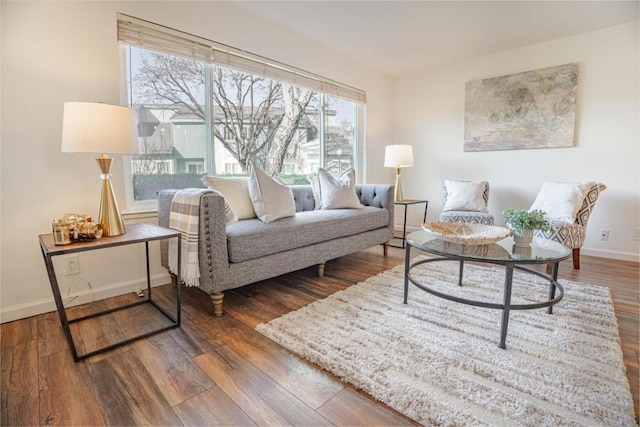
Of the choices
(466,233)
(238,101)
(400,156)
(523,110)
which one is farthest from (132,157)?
(523,110)

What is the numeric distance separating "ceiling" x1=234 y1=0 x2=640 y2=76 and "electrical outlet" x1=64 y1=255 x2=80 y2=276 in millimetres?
2336

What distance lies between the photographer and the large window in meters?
2.42

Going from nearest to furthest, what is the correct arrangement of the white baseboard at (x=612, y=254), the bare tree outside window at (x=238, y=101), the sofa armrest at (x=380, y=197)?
the bare tree outside window at (x=238, y=101)
the white baseboard at (x=612, y=254)
the sofa armrest at (x=380, y=197)

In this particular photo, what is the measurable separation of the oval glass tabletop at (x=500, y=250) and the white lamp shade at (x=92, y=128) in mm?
1776

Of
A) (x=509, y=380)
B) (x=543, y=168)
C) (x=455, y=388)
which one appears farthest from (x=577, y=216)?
(x=455, y=388)

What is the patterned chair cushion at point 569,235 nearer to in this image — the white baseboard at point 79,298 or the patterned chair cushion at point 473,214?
the patterned chair cushion at point 473,214

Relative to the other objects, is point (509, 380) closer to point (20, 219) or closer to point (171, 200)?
point (171, 200)

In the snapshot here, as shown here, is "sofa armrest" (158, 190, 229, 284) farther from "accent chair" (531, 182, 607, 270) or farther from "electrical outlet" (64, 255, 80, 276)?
"accent chair" (531, 182, 607, 270)

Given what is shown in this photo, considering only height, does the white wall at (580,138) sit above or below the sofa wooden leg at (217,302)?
above

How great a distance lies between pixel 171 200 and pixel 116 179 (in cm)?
44

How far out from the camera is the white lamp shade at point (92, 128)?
1591 millimetres

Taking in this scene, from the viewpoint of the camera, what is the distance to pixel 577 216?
111 inches

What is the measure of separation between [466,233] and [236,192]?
167 centimetres

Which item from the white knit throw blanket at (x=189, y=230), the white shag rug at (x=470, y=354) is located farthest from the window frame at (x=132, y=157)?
the white shag rug at (x=470, y=354)
